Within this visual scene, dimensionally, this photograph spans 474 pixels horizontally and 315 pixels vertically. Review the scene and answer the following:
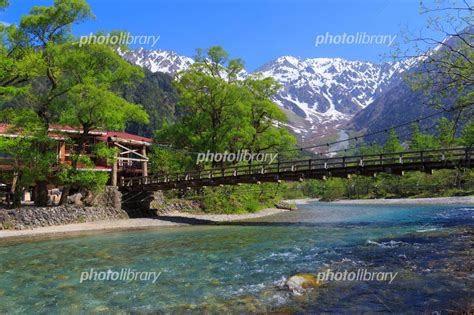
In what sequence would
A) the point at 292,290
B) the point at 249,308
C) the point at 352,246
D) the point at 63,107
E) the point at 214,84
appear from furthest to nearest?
1. the point at 214,84
2. the point at 63,107
3. the point at 352,246
4. the point at 292,290
5. the point at 249,308

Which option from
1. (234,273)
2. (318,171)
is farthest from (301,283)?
(318,171)

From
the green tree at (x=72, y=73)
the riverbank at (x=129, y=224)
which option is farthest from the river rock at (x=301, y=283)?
the green tree at (x=72, y=73)

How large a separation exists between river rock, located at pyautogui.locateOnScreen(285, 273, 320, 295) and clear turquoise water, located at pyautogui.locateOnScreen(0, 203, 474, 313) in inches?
10.5

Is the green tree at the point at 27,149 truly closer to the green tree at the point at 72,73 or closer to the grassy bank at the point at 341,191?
the green tree at the point at 72,73

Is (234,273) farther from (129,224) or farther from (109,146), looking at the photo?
(109,146)

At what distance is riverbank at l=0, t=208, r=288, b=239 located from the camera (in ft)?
68.2

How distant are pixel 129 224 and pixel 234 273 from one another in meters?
16.7

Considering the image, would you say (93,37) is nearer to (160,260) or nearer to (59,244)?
(59,244)

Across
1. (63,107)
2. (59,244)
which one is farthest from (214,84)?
(59,244)

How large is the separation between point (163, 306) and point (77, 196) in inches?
898

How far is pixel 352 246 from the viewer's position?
14766 mm

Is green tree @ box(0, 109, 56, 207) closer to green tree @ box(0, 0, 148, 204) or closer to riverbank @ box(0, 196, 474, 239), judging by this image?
green tree @ box(0, 0, 148, 204)

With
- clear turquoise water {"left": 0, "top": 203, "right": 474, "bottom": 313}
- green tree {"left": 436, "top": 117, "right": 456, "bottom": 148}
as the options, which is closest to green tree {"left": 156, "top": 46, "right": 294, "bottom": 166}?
clear turquoise water {"left": 0, "top": 203, "right": 474, "bottom": 313}

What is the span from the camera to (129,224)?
25453 mm
